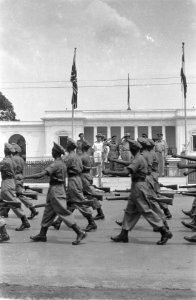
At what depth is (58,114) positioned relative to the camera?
173ft

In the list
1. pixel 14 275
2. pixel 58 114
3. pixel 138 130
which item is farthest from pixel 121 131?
pixel 14 275

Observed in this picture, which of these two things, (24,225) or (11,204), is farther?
(24,225)

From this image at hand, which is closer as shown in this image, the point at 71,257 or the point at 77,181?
the point at 71,257

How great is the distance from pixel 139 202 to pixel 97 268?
176 centimetres

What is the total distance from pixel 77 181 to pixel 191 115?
44.8m

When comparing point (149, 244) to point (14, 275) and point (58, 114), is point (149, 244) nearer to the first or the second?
point (14, 275)

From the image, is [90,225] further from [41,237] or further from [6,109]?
[6,109]

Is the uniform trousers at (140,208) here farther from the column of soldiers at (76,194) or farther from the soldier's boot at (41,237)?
the soldier's boot at (41,237)

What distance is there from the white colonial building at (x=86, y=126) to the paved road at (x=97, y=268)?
147 feet

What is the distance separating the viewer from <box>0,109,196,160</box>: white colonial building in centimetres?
5288

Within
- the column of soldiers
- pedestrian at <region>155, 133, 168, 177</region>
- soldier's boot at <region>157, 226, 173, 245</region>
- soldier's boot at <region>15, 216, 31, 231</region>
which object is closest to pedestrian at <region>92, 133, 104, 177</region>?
pedestrian at <region>155, 133, 168, 177</region>

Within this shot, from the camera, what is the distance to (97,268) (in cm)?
584

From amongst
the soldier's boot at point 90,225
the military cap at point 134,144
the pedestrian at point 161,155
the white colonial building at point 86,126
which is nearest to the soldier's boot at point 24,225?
the soldier's boot at point 90,225

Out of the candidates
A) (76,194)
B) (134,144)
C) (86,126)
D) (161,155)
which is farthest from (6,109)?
(134,144)
